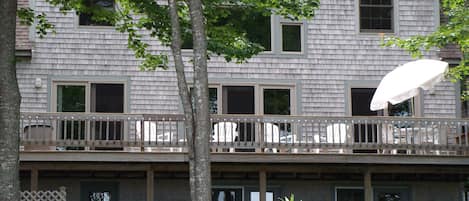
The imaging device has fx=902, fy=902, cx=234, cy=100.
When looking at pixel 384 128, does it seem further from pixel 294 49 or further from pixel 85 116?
pixel 85 116

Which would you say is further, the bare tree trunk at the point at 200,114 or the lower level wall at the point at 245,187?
the lower level wall at the point at 245,187

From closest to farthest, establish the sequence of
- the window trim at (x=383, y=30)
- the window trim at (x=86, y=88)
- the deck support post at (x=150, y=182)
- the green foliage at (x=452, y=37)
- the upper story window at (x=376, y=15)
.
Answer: the green foliage at (x=452, y=37) → the deck support post at (x=150, y=182) → the window trim at (x=86, y=88) → the window trim at (x=383, y=30) → the upper story window at (x=376, y=15)

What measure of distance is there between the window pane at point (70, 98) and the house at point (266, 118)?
25mm

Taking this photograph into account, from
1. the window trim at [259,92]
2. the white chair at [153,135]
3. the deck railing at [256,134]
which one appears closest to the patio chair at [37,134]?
the deck railing at [256,134]

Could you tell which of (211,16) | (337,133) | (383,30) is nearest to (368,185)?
(337,133)

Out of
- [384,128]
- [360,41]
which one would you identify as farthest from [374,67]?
[384,128]

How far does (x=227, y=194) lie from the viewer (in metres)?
20.4

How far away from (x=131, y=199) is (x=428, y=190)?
684cm

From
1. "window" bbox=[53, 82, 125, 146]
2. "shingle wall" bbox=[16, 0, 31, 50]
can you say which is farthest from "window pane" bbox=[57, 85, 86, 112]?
"shingle wall" bbox=[16, 0, 31, 50]

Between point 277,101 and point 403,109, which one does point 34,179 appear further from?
point 403,109

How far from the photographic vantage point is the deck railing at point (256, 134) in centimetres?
1798

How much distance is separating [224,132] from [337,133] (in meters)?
2.40

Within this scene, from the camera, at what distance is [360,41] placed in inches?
842

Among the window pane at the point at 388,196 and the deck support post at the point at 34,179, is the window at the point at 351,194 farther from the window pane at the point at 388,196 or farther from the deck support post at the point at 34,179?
the deck support post at the point at 34,179
